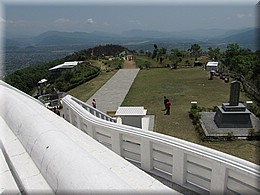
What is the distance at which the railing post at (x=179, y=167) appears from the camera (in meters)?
2.52

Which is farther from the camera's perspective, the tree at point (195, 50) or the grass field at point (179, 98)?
the tree at point (195, 50)

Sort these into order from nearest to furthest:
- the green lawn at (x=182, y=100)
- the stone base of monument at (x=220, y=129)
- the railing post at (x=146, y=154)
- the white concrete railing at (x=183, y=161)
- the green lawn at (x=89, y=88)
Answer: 1. the white concrete railing at (x=183, y=161)
2. the railing post at (x=146, y=154)
3. the green lawn at (x=182, y=100)
4. the stone base of monument at (x=220, y=129)
5. the green lawn at (x=89, y=88)

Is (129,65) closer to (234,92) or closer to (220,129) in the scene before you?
(234,92)

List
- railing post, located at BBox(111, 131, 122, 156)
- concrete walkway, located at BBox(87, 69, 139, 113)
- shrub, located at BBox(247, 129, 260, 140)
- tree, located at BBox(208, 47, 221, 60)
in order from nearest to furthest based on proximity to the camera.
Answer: railing post, located at BBox(111, 131, 122, 156) < shrub, located at BBox(247, 129, 260, 140) < concrete walkway, located at BBox(87, 69, 139, 113) < tree, located at BBox(208, 47, 221, 60)

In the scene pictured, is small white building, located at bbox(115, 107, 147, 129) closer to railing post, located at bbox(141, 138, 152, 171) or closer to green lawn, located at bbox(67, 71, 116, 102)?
railing post, located at bbox(141, 138, 152, 171)

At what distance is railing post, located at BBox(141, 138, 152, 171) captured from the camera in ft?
9.20

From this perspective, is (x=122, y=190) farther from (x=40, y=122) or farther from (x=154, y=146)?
(x=154, y=146)

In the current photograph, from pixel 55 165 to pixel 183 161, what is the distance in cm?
132

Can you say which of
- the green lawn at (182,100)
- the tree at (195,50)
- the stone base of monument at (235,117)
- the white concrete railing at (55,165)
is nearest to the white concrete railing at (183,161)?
the white concrete railing at (55,165)

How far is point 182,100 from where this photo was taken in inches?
555

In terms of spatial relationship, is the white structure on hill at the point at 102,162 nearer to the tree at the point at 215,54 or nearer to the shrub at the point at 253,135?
the shrub at the point at 253,135

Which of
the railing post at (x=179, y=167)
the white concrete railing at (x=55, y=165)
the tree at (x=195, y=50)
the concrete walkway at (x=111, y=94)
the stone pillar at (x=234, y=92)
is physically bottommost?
the concrete walkway at (x=111, y=94)

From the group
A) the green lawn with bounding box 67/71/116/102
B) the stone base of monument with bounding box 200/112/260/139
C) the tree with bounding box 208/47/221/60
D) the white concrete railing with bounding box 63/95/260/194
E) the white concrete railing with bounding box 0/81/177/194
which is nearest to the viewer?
the white concrete railing with bounding box 0/81/177/194

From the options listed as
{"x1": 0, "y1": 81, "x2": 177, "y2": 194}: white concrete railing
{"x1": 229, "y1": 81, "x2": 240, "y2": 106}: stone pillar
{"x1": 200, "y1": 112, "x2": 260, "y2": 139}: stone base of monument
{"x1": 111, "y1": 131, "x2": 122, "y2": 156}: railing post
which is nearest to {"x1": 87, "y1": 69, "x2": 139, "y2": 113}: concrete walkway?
{"x1": 200, "y1": 112, "x2": 260, "y2": 139}: stone base of monument
